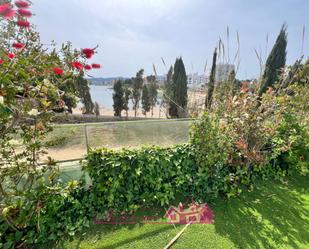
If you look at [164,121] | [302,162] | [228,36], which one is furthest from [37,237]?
[302,162]

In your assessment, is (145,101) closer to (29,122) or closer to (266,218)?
(266,218)

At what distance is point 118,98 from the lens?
12.8m

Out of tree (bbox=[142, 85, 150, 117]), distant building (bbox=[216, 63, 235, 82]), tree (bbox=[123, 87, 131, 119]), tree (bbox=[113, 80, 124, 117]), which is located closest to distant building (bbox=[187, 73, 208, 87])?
distant building (bbox=[216, 63, 235, 82])

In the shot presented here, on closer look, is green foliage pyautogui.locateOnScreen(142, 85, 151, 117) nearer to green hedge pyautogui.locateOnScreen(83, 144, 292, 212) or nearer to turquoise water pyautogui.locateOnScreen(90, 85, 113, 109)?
turquoise water pyautogui.locateOnScreen(90, 85, 113, 109)

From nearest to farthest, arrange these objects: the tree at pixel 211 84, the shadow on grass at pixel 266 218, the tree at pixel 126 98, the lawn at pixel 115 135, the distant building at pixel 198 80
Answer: the shadow on grass at pixel 266 218, the lawn at pixel 115 135, the tree at pixel 211 84, the distant building at pixel 198 80, the tree at pixel 126 98

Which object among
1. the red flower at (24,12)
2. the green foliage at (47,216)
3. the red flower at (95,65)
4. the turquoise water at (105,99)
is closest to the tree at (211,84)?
the red flower at (95,65)

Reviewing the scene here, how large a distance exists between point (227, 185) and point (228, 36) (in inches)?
99.6

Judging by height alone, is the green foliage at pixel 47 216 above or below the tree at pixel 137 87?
below

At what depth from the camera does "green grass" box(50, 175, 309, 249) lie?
2178mm

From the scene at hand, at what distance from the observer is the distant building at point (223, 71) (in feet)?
11.6

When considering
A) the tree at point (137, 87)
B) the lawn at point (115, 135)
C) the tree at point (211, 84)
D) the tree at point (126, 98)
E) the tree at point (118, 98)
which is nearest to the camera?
the lawn at point (115, 135)

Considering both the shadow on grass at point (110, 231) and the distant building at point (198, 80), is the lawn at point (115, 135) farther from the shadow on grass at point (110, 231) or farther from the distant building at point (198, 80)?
the shadow on grass at point (110, 231)

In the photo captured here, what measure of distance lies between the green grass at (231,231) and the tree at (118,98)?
35.2ft

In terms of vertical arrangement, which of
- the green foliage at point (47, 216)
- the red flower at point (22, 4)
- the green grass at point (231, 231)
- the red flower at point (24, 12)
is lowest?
the green grass at point (231, 231)
